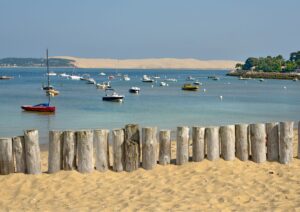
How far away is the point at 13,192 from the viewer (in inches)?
452

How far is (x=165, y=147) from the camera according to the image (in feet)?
42.1

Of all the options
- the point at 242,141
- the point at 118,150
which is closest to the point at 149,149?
the point at 118,150

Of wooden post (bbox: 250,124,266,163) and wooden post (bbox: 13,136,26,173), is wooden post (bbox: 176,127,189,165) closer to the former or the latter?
wooden post (bbox: 250,124,266,163)

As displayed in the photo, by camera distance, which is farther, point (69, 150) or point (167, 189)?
point (69, 150)

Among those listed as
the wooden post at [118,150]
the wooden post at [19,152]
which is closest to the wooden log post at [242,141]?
the wooden post at [118,150]

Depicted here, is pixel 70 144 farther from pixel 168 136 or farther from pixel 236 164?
pixel 236 164

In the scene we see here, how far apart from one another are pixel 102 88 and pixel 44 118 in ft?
175

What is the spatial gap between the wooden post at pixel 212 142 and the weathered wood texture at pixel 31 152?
4.03 meters

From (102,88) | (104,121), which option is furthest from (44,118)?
(102,88)

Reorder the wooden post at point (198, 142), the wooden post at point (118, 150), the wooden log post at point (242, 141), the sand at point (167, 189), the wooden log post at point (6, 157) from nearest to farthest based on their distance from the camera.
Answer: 1. the sand at point (167, 189)
2. the wooden log post at point (6, 157)
3. the wooden post at point (118, 150)
4. the wooden post at point (198, 142)
5. the wooden log post at point (242, 141)

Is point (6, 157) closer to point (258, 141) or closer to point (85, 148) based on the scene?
point (85, 148)

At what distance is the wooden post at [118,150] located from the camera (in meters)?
12.6

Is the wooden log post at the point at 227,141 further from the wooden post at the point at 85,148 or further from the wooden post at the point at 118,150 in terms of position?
the wooden post at the point at 85,148

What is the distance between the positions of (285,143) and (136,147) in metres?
3.69
